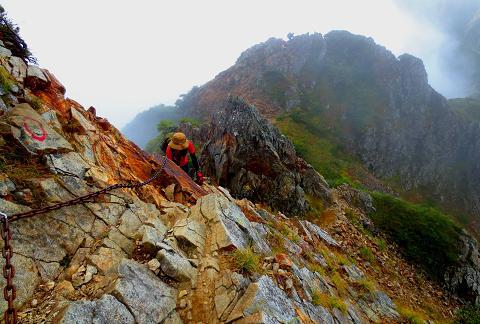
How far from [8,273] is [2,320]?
75cm

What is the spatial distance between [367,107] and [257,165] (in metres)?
62.9

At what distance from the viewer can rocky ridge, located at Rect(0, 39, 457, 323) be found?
5404 mm

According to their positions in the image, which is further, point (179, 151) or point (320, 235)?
point (320, 235)

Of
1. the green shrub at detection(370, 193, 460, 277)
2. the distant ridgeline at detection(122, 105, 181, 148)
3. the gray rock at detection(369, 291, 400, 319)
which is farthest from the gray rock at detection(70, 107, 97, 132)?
the distant ridgeline at detection(122, 105, 181, 148)

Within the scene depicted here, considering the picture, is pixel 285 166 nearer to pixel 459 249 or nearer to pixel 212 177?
pixel 212 177

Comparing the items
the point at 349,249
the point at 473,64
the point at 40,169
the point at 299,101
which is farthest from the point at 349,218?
the point at 473,64

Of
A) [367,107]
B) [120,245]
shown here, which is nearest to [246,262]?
[120,245]

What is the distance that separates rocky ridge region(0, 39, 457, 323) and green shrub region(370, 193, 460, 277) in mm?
14028

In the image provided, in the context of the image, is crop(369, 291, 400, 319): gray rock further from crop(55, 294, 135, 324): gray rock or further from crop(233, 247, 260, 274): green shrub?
crop(55, 294, 135, 324): gray rock

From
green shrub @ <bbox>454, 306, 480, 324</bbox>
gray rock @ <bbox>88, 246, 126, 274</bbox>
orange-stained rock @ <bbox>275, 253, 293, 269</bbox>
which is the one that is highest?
orange-stained rock @ <bbox>275, 253, 293, 269</bbox>

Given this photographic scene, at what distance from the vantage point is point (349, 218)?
70.5 feet

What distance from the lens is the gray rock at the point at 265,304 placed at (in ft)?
18.4

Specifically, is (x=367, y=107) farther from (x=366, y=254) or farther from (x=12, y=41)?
(x=12, y=41)

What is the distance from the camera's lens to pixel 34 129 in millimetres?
7629
